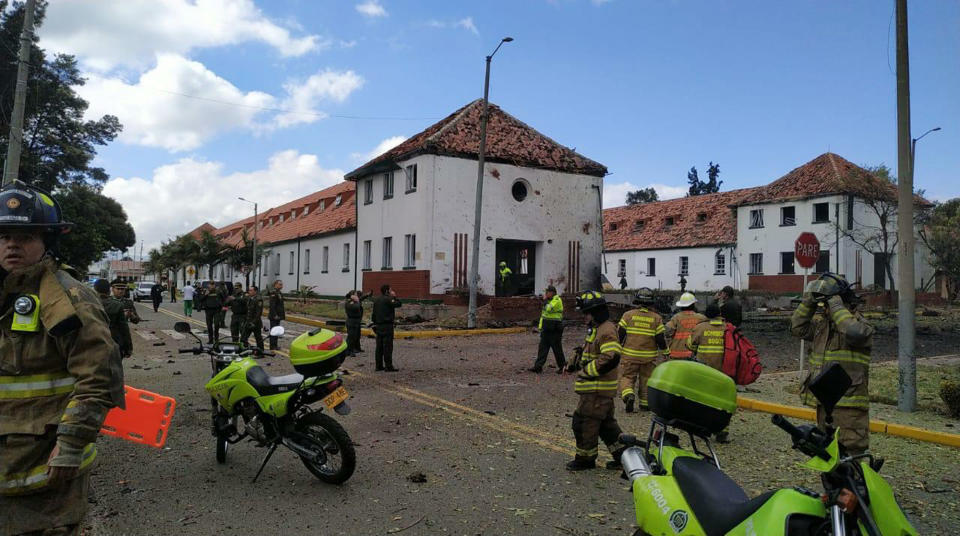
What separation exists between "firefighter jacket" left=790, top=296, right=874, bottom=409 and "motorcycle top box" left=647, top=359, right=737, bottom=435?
2.24m

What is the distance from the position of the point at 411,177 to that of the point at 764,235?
24767 millimetres

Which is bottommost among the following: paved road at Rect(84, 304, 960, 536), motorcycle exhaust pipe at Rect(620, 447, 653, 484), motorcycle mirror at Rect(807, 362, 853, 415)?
paved road at Rect(84, 304, 960, 536)

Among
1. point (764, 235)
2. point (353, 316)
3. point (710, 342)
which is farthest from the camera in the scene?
point (764, 235)

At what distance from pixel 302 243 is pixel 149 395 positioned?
3519 centimetres

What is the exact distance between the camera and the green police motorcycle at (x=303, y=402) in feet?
17.7

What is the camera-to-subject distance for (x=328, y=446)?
541 centimetres

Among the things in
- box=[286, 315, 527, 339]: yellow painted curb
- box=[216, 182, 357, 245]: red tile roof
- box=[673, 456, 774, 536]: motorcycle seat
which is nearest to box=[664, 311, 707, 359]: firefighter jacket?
box=[673, 456, 774, 536]: motorcycle seat

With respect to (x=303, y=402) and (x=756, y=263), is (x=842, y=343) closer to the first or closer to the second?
(x=303, y=402)

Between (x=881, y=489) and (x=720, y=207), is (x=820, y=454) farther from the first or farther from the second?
(x=720, y=207)

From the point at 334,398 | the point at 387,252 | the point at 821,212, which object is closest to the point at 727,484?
the point at 334,398

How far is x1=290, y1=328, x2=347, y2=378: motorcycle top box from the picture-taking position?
211 inches

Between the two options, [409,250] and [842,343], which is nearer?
[842,343]

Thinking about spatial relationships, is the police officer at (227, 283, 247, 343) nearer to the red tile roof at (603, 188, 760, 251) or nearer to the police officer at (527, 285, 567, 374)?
the police officer at (527, 285, 567, 374)

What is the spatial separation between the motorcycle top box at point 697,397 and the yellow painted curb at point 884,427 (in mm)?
5912
